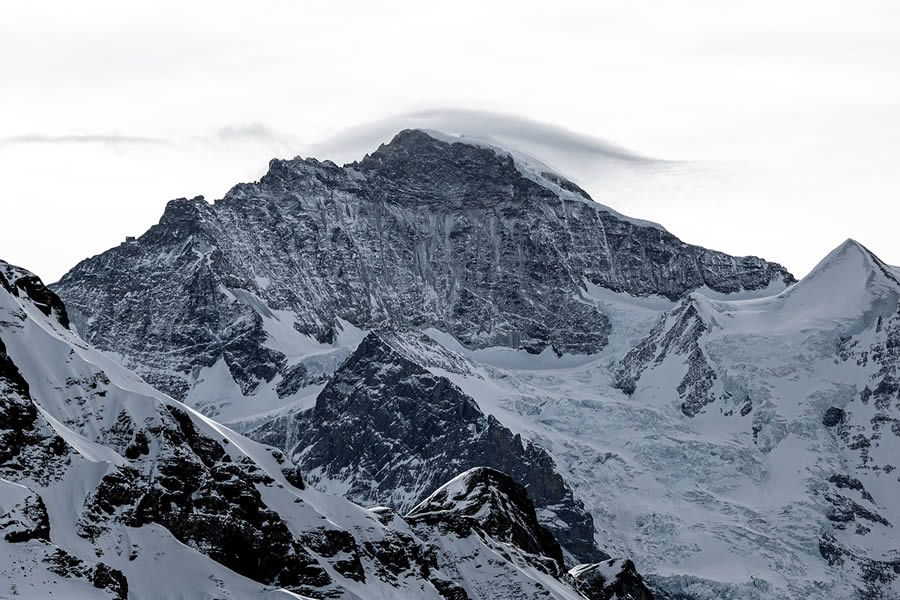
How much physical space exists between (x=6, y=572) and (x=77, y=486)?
25.5m

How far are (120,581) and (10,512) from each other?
49.5 feet

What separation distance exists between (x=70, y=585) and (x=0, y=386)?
27.3 meters

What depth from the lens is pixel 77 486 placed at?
199m

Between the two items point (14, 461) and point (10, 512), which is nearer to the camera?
point (10, 512)

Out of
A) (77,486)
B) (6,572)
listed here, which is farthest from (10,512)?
(77,486)

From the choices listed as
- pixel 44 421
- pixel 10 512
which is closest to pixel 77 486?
pixel 44 421

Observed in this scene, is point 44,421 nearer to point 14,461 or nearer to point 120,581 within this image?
point 14,461

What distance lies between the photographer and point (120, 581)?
622 feet

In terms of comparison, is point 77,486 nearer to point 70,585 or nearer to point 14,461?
point 14,461

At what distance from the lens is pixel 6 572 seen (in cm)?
17412

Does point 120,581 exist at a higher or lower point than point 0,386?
lower

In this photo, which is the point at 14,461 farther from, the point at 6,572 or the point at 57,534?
the point at 6,572

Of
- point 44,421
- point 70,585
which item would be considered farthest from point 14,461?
point 70,585

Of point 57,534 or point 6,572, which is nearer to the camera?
point 6,572
